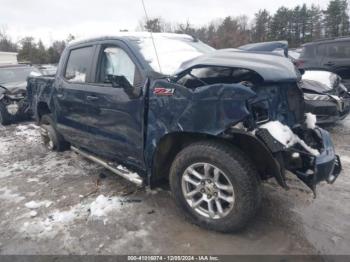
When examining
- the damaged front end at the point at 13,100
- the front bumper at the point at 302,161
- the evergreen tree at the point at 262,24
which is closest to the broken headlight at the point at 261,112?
the front bumper at the point at 302,161

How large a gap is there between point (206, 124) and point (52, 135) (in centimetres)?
375

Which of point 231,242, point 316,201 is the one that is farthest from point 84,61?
point 316,201

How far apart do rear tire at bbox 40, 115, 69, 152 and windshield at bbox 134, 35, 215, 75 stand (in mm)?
2640

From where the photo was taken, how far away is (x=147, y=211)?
3.53 meters

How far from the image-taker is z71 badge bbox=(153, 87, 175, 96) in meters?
3.01

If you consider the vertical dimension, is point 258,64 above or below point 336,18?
below

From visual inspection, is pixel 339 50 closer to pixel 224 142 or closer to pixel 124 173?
pixel 224 142

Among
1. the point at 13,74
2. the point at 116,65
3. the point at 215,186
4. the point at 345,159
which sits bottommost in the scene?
the point at 345,159

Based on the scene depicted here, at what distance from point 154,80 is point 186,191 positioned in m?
1.15

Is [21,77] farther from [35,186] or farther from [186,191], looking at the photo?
[186,191]

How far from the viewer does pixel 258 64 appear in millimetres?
2963

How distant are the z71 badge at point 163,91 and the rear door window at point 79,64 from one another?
1.47 meters

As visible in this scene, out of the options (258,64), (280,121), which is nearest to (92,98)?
(258,64)

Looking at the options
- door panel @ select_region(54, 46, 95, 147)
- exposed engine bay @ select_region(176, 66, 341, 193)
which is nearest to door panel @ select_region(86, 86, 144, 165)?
door panel @ select_region(54, 46, 95, 147)
